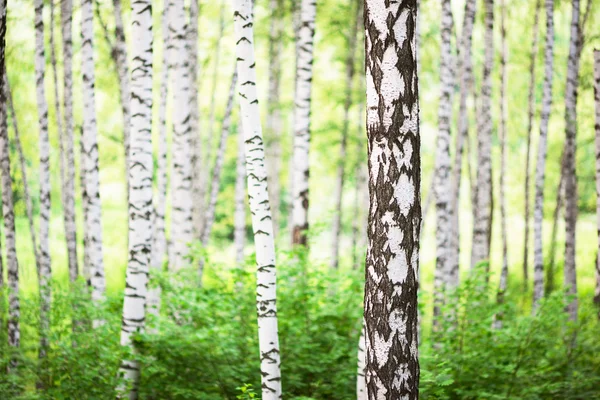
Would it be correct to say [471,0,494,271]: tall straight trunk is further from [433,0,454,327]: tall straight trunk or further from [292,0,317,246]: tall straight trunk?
[292,0,317,246]: tall straight trunk

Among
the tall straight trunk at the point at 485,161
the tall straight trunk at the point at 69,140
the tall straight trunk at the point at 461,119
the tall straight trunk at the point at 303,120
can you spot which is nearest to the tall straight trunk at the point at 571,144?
the tall straight trunk at the point at 485,161

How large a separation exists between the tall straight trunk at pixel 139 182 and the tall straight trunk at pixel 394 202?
2.90m

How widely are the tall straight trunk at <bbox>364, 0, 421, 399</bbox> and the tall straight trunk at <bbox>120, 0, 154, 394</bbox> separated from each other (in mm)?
2895

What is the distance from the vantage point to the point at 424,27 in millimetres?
14852

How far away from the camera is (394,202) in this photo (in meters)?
3.44

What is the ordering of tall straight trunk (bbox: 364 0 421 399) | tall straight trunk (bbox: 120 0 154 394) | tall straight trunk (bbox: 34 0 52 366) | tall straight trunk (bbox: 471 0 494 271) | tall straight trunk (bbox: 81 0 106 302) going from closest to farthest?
tall straight trunk (bbox: 364 0 421 399)
tall straight trunk (bbox: 120 0 154 394)
tall straight trunk (bbox: 81 0 106 302)
tall straight trunk (bbox: 34 0 52 366)
tall straight trunk (bbox: 471 0 494 271)

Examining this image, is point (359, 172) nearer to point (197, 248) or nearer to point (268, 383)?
point (197, 248)

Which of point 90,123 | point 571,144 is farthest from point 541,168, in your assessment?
point 90,123

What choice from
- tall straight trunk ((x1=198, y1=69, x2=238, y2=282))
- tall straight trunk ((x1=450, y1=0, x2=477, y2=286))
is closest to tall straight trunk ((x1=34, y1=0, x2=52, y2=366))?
tall straight trunk ((x1=198, y1=69, x2=238, y2=282))

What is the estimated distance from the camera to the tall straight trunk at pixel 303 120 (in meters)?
7.43

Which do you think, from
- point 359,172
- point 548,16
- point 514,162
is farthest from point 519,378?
point 514,162

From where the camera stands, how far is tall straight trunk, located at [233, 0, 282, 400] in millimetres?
4699

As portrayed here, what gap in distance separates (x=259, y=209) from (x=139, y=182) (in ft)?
4.98

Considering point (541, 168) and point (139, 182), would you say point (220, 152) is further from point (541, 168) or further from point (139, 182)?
point (541, 168)
